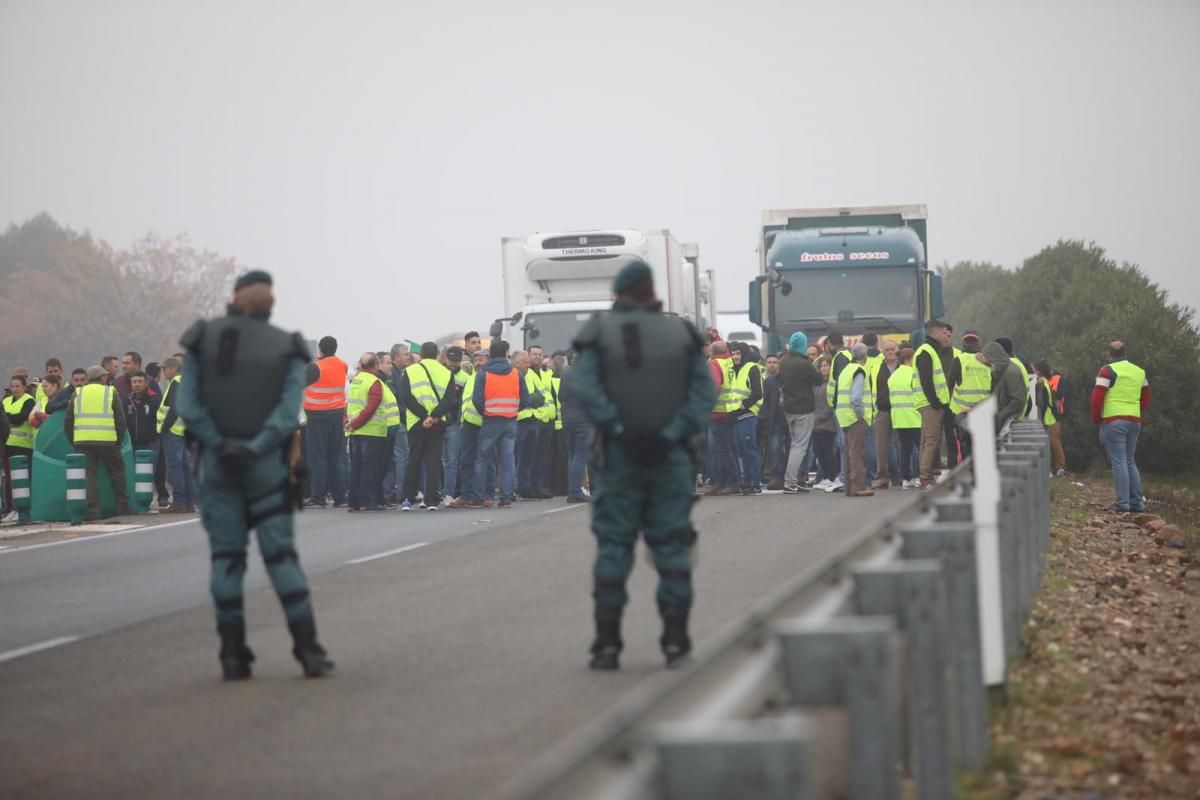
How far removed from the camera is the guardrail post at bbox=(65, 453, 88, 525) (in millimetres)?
23000

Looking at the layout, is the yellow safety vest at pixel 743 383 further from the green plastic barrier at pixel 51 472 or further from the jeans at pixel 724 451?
the green plastic barrier at pixel 51 472

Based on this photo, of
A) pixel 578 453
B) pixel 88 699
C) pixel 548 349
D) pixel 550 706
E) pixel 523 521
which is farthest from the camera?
pixel 548 349

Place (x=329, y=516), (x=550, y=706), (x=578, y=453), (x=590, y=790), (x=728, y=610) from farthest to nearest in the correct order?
(x=578, y=453) → (x=329, y=516) → (x=728, y=610) → (x=550, y=706) → (x=590, y=790)

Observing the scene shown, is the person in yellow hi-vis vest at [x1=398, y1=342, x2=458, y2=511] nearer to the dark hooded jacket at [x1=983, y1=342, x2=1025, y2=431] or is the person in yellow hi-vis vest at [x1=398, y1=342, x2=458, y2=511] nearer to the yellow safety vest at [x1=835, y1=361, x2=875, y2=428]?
the yellow safety vest at [x1=835, y1=361, x2=875, y2=428]

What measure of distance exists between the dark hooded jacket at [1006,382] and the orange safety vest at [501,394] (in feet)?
18.9

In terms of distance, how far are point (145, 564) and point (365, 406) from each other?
667 cm

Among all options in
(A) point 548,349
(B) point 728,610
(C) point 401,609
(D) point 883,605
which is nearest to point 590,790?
(D) point 883,605

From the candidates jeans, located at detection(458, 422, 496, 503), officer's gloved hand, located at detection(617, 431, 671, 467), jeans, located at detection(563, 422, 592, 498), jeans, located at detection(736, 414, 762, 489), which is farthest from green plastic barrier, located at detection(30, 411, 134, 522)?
officer's gloved hand, located at detection(617, 431, 671, 467)

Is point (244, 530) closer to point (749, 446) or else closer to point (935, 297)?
point (749, 446)

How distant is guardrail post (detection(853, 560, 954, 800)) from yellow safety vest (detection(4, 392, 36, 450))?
822 inches

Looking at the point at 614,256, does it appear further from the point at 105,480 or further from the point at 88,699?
the point at 88,699

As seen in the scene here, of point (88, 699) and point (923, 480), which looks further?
point (923, 480)

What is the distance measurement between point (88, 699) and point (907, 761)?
391 centimetres

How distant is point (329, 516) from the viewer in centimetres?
2198
